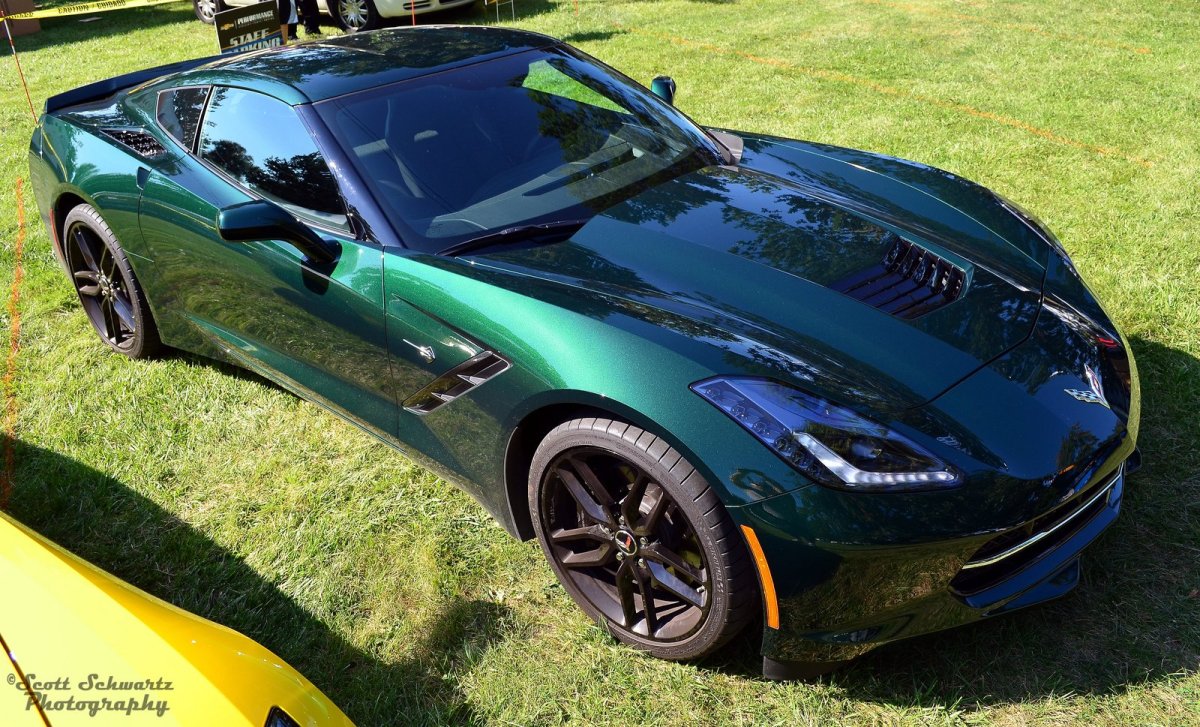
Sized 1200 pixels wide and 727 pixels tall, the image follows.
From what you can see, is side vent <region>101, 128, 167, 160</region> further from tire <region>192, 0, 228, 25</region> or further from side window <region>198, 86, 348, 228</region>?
tire <region>192, 0, 228, 25</region>

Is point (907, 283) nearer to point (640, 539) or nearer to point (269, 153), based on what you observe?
point (640, 539)

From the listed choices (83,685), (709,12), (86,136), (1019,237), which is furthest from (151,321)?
(709,12)

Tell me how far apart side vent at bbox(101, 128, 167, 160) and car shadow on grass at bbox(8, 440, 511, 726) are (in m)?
1.24

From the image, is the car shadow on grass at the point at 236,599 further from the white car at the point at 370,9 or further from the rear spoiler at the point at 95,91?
the white car at the point at 370,9

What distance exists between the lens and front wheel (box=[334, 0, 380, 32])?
33.9 ft

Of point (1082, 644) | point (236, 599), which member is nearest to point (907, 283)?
point (1082, 644)

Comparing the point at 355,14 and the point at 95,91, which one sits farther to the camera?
the point at 355,14

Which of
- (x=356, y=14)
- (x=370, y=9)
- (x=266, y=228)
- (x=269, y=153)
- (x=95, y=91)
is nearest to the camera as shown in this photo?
(x=266, y=228)

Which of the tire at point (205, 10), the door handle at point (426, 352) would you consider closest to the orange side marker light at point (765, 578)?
the door handle at point (426, 352)

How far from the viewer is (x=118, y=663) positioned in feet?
6.02

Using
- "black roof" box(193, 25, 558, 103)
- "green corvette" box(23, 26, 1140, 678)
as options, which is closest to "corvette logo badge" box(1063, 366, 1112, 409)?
"green corvette" box(23, 26, 1140, 678)

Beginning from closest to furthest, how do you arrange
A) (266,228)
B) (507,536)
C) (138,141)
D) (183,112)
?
(266,228)
(507,536)
(183,112)
(138,141)

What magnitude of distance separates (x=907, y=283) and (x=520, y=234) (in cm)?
113

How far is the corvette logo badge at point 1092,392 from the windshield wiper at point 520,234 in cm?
144
